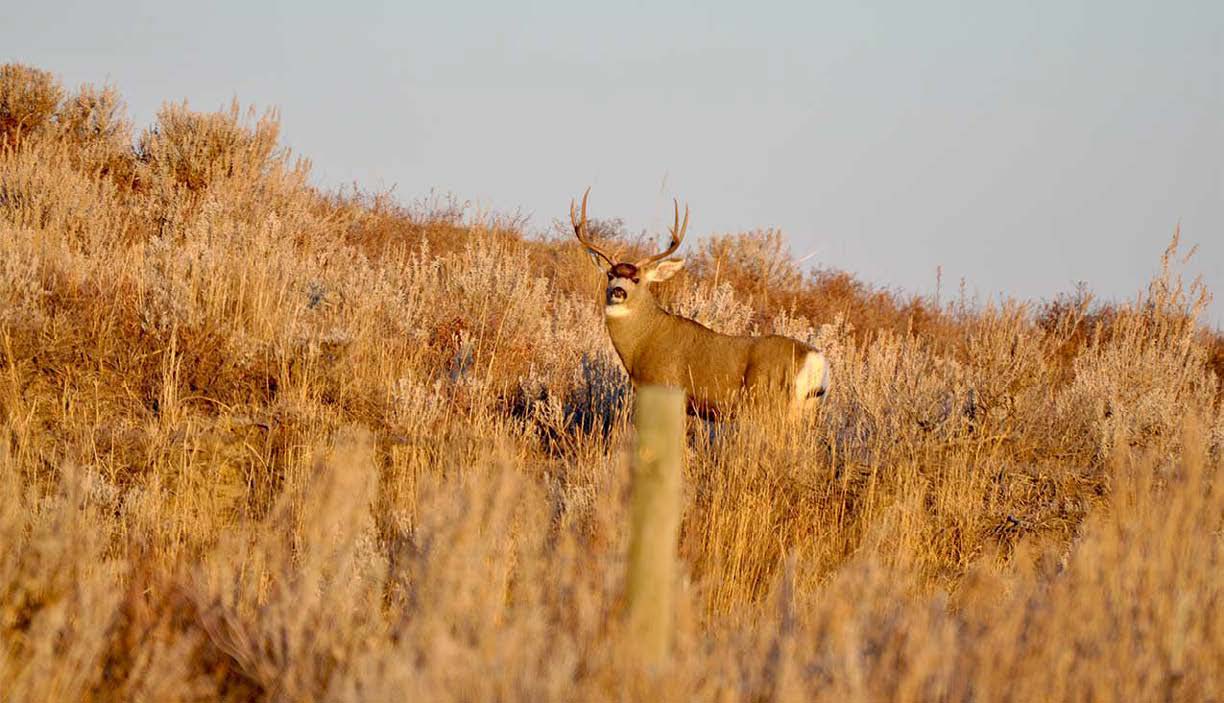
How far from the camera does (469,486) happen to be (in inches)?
188

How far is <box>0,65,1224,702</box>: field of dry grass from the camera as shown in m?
3.34

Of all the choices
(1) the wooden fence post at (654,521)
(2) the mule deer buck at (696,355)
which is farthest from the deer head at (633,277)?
(1) the wooden fence post at (654,521)

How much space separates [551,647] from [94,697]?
1.45 m

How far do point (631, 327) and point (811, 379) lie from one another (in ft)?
5.11

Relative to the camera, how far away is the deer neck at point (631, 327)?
30.1 feet

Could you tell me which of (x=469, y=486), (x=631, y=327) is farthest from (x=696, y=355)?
(x=469, y=486)

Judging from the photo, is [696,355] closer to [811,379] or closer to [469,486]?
[811,379]

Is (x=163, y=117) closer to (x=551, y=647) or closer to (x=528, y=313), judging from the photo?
Answer: (x=528, y=313)

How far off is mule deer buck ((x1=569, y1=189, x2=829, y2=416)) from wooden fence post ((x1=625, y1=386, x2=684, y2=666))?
4526mm

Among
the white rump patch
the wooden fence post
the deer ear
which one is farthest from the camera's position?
the deer ear

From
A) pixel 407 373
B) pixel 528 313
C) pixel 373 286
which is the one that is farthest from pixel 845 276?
pixel 407 373

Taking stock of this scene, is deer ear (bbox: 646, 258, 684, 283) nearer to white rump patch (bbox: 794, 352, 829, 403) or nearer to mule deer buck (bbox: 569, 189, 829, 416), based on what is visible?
mule deer buck (bbox: 569, 189, 829, 416)

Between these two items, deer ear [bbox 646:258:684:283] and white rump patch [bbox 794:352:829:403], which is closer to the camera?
white rump patch [bbox 794:352:829:403]

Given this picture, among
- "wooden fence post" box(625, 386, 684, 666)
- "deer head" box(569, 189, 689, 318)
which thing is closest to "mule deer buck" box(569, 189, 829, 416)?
"deer head" box(569, 189, 689, 318)
